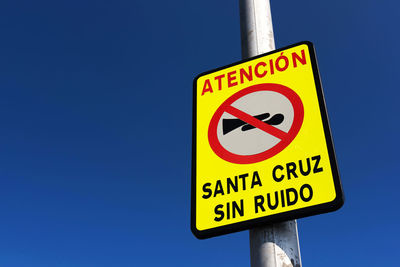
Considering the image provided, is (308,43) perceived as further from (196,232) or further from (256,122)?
(196,232)

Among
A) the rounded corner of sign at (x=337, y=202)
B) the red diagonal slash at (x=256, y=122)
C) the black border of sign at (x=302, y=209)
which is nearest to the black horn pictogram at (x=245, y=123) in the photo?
the red diagonal slash at (x=256, y=122)

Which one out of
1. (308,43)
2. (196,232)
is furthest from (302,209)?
(308,43)

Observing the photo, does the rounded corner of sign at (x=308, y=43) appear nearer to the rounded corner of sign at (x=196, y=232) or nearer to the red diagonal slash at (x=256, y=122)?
the red diagonal slash at (x=256, y=122)

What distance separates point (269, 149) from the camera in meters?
1.86

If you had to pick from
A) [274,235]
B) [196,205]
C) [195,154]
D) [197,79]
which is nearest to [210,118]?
[195,154]

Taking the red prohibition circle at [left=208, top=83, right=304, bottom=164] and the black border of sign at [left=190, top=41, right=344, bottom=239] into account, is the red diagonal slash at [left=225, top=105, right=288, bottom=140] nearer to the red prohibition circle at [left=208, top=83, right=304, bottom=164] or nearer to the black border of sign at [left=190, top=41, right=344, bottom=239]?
the red prohibition circle at [left=208, top=83, right=304, bottom=164]

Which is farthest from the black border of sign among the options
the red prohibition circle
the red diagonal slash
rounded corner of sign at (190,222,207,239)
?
the red diagonal slash

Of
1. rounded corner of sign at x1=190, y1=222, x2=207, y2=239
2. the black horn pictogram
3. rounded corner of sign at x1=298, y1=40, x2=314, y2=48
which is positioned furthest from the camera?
rounded corner of sign at x1=298, y1=40, x2=314, y2=48

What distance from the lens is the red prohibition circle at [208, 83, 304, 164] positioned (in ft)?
6.07

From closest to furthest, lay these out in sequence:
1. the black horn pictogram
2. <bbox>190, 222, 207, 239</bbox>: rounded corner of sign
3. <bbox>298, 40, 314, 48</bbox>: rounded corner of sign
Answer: <bbox>190, 222, 207, 239</bbox>: rounded corner of sign
the black horn pictogram
<bbox>298, 40, 314, 48</bbox>: rounded corner of sign

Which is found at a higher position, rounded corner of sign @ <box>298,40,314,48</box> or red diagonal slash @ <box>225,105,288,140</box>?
rounded corner of sign @ <box>298,40,314,48</box>

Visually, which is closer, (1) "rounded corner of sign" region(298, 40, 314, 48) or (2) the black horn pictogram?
(2) the black horn pictogram

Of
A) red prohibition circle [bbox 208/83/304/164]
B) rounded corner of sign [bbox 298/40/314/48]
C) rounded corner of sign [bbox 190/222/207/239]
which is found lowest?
rounded corner of sign [bbox 190/222/207/239]

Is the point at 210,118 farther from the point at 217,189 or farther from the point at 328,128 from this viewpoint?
the point at 328,128
